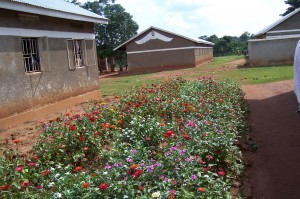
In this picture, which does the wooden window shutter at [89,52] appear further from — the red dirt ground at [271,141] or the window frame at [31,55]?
the window frame at [31,55]

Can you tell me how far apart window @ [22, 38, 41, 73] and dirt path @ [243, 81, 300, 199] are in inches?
243

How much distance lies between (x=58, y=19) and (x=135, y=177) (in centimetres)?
943

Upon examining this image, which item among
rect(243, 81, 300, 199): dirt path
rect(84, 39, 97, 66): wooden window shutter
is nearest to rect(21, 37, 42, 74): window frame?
rect(84, 39, 97, 66): wooden window shutter

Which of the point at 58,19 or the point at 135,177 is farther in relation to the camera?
the point at 58,19

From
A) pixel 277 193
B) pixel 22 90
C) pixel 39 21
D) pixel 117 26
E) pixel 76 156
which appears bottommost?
pixel 277 193

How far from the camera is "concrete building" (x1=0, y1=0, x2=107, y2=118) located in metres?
8.86

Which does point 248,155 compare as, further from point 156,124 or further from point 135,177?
point 135,177

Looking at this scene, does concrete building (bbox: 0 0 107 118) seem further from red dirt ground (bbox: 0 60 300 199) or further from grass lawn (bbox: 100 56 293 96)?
grass lawn (bbox: 100 56 293 96)

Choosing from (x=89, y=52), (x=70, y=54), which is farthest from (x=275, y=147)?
(x=89, y=52)

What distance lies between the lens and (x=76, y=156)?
4.68 m

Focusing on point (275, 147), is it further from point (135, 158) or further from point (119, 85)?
point (119, 85)

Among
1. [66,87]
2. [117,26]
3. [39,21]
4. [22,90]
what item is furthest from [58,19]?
[117,26]

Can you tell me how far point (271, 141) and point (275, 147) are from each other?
0.39 metres

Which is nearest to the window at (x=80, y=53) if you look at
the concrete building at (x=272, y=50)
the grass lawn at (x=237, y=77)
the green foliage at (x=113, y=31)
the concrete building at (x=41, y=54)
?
the concrete building at (x=41, y=54)
